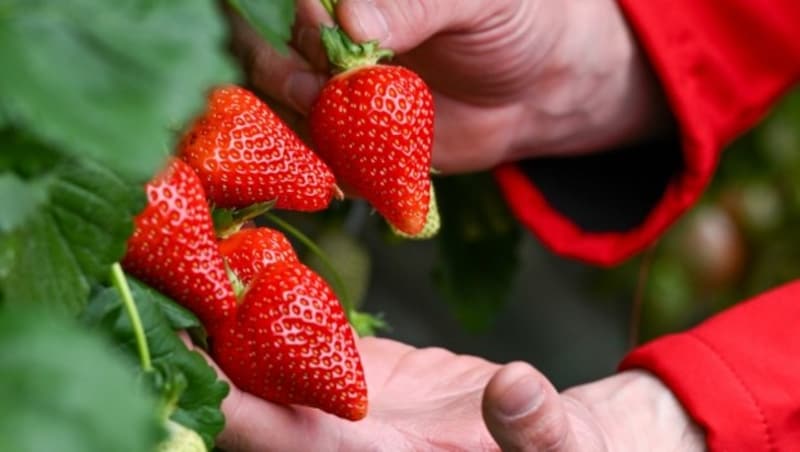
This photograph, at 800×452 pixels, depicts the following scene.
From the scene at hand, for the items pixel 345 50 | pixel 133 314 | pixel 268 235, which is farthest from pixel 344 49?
pixel 133 314

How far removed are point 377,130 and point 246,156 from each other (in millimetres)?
71

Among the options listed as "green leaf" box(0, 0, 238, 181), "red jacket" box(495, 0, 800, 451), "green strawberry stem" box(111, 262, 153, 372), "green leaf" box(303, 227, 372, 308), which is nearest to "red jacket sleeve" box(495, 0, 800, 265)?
"red jacket" box(495, 0, 800, 451)

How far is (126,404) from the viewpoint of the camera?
0.86 feet

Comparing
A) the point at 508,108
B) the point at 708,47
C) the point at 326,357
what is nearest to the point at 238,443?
the point at 326,357

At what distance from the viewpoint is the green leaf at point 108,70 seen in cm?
27

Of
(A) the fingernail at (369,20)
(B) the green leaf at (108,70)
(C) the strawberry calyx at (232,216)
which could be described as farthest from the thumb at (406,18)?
(B) the green leaf at (108,70)

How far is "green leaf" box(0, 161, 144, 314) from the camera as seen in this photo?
390 mm

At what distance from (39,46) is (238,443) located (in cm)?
33

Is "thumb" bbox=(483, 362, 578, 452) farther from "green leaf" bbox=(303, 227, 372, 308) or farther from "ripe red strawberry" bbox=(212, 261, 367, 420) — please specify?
"green leaf" bbox=(303, 227, 372, 308)

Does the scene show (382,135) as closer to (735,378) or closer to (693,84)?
(735,378)

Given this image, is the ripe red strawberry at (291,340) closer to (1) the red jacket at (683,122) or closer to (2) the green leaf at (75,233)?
(2) the green leaf at (75,233)

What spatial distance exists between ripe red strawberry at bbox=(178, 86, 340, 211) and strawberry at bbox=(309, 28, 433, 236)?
0.03m

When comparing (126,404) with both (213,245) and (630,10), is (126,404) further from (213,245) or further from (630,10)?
(630,10)

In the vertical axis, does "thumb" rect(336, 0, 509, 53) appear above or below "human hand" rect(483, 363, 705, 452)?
above
